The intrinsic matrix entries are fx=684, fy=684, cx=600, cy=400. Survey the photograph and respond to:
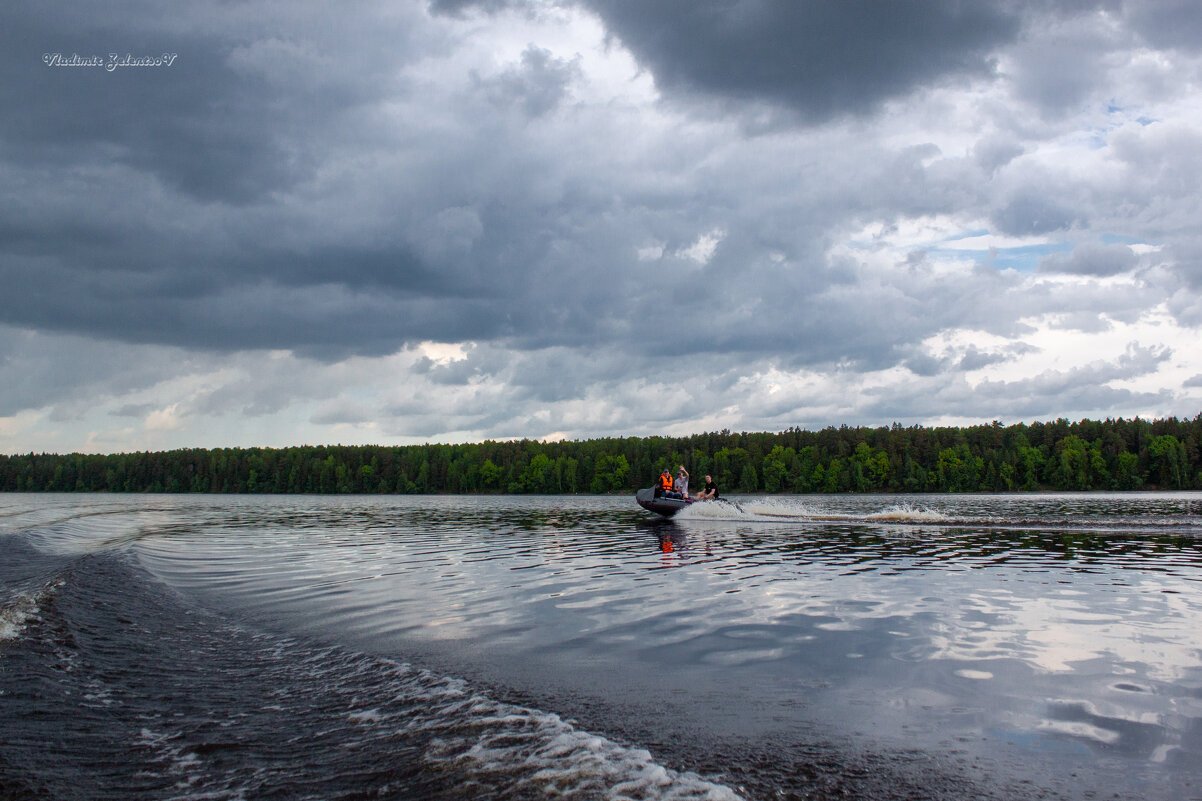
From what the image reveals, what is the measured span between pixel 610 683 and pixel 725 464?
492ft

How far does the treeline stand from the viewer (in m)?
136

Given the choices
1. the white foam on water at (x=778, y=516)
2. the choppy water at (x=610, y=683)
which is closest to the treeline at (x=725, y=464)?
the white foam on water at (x=778, y=516)

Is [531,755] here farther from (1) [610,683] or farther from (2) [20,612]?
(2) [20,612]

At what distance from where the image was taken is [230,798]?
17.5 feet

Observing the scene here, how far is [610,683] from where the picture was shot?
27.8ft

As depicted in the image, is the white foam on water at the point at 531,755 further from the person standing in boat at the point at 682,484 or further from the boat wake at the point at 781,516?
the person standing in boat at the point at 682,484

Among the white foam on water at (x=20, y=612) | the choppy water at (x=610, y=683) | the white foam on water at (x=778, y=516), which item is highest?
the white foam on water at (x=20, y=612)

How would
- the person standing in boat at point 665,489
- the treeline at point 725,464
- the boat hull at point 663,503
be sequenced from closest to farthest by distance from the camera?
the boat hull at point 663,503 < the person standing in boat at point 665,489 < the treeline at point 725,464

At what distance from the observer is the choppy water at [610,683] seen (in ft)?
18.9

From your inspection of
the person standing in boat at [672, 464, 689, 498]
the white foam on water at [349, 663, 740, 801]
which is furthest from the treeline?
the white foam on water at [349, 663, 740, 801]

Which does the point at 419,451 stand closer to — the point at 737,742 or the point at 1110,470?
the point at 1110,470

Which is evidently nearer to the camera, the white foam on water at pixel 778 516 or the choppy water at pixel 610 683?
the choppy water at pixel 610 683

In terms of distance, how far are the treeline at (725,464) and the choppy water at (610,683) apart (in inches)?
5187

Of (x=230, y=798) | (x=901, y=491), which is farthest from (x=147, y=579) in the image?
(x=901, y=491)
